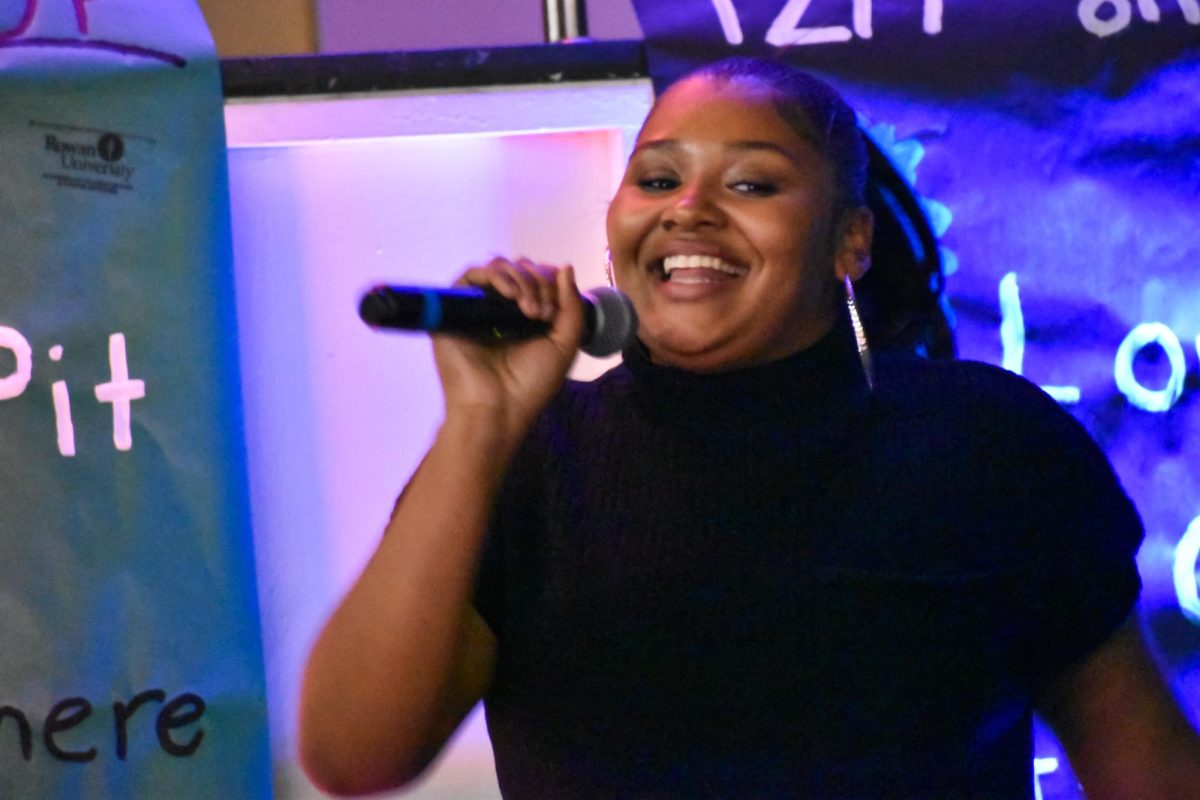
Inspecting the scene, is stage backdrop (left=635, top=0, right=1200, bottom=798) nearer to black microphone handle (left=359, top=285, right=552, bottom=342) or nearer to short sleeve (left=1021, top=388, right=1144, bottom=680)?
short sleeve (left=1021, top=388, right=1144, bottom=680)

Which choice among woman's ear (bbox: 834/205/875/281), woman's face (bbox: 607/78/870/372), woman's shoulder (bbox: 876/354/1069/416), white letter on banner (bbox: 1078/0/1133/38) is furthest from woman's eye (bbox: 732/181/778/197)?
white letter on banner (bbox: 1078/0/1133/38)

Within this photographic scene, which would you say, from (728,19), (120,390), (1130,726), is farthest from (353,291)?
(1130,726)

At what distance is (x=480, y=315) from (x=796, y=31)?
87 cm

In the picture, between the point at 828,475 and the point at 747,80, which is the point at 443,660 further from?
the point at 747,80

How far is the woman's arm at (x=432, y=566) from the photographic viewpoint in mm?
897

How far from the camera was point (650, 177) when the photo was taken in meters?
1.11

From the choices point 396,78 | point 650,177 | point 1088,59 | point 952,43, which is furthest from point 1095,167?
point 396,78

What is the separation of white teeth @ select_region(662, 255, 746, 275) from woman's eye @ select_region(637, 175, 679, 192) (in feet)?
0.24

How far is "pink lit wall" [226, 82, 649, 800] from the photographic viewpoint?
1567 millimetres

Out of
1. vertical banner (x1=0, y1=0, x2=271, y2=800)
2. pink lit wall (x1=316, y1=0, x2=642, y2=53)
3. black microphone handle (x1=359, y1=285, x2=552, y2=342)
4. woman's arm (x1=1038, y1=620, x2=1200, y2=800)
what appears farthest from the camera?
pink lit wall (x1=316, y1=0, x2=642, y2=53)

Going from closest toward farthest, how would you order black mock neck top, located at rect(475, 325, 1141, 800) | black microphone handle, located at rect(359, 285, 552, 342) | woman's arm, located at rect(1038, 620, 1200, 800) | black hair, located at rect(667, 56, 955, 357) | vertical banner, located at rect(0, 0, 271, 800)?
black microphone handle, located at rect(359, 285, 552, 342) → black mock neck top, located at rect(475, 325, 1141, 800) → woman's arm, located at rect(1038, 620, 1200, 800) → black hair, located at rect(667, 56, 955, 357) → vertical banner, located at rect(0, 0, 271, 800)

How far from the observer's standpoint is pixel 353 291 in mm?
1593

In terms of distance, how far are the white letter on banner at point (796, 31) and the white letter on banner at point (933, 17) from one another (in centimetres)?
10

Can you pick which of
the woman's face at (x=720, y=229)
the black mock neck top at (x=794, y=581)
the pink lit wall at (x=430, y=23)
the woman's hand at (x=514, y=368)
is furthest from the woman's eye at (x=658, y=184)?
the pink lit wall at (x=430, y=23)
